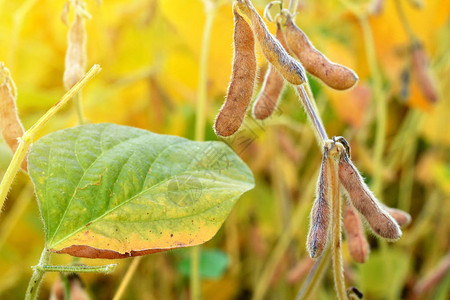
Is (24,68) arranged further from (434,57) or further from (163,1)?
(434,57)

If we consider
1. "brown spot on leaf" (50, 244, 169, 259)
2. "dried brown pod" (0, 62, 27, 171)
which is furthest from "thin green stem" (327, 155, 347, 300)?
"dried brown pod" (0, 62, 27, 171)

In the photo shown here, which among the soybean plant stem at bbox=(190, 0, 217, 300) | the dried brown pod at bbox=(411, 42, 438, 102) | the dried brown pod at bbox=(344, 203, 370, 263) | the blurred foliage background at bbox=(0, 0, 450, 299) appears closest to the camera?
the dried brown pod at bbox=(344, 203, 370, 263)

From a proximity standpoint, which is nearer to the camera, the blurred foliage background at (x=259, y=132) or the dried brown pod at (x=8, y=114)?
the dried brown pod at (x=8, y=114)

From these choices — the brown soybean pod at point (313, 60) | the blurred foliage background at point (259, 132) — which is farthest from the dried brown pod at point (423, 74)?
the brown soybean pod at point (313, 60)

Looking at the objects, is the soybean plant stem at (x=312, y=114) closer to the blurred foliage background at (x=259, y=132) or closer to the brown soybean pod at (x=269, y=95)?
the brown soybean pod at (x=269, y=95)

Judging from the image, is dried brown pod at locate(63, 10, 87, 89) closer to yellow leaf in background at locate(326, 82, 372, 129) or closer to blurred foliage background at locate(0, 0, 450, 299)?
blurred foliage background at locate(0, 0, 450, 299)

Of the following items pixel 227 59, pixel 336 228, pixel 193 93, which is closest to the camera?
pixel 336 228

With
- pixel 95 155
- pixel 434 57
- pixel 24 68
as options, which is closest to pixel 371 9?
pixel 434 57
